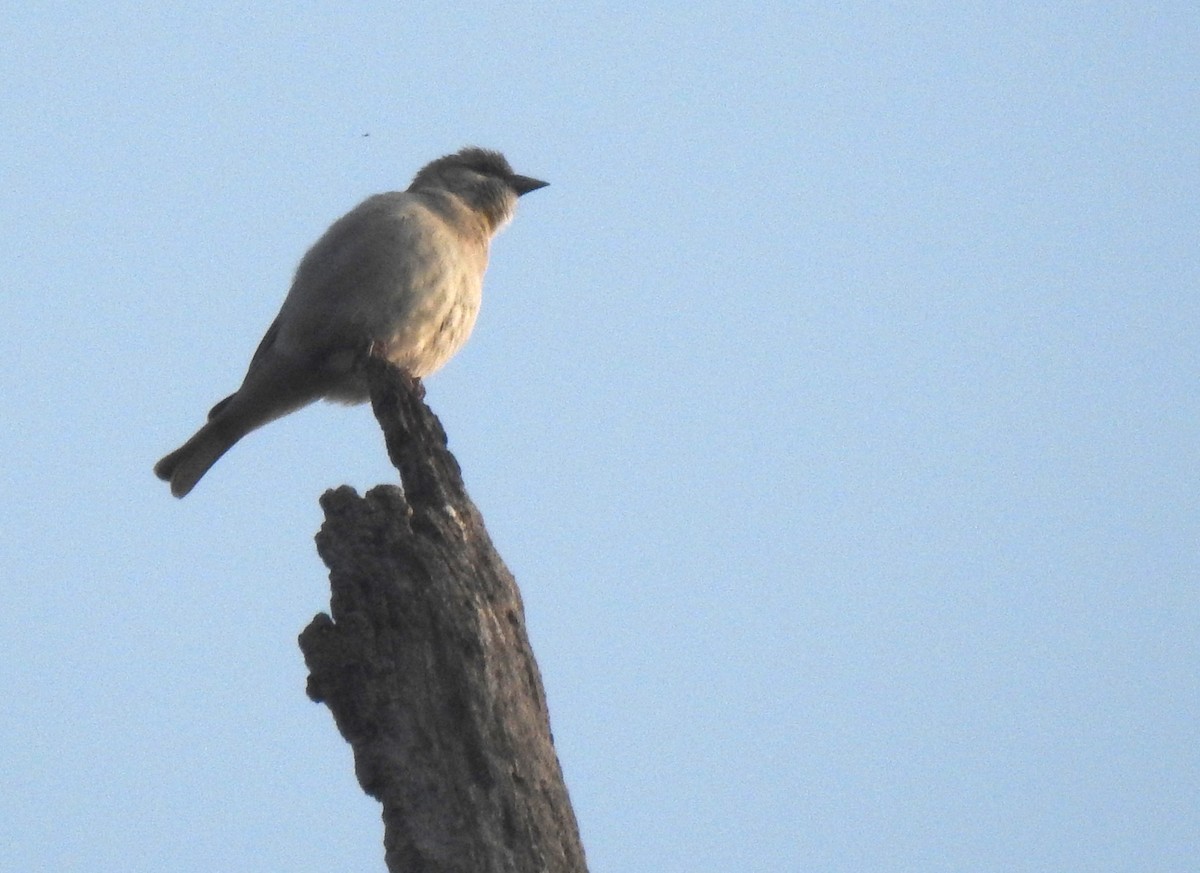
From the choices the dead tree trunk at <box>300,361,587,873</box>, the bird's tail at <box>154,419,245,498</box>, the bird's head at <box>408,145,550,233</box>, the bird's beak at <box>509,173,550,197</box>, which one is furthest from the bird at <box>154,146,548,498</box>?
the dead tree trunk at <box>300,361,587,873</box>

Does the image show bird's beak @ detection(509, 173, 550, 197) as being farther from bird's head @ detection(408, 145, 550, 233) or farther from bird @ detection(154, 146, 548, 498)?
bird @ detection(154, 146, 548, 498)

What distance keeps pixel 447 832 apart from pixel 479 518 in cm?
140

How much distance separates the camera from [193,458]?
29.2 feet

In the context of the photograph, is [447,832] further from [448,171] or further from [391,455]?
[448,171]

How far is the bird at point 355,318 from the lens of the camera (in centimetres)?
839

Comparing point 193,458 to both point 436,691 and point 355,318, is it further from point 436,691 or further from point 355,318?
point 436,691

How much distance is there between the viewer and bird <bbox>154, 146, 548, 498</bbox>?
27.5ft

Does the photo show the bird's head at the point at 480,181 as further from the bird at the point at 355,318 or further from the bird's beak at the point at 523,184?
the bird at the point at 355,318

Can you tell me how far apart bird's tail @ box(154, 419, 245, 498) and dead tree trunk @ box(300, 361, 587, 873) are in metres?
3.07

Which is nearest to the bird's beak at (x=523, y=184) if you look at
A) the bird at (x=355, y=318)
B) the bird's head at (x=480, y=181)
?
the bird's head at (x=480, y=181)

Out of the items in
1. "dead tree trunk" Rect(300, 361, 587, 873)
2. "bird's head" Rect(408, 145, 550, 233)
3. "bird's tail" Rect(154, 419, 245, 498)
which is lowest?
"dead tree trunk" Rect(300, 361, 587, 873)

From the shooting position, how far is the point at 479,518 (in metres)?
6.29

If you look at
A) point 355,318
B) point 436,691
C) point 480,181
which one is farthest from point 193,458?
point 436,691

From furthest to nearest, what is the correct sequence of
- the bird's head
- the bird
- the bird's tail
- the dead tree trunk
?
1. the bird's head
2. the bird's tail
3. the bird
4. the dead tree trunk
